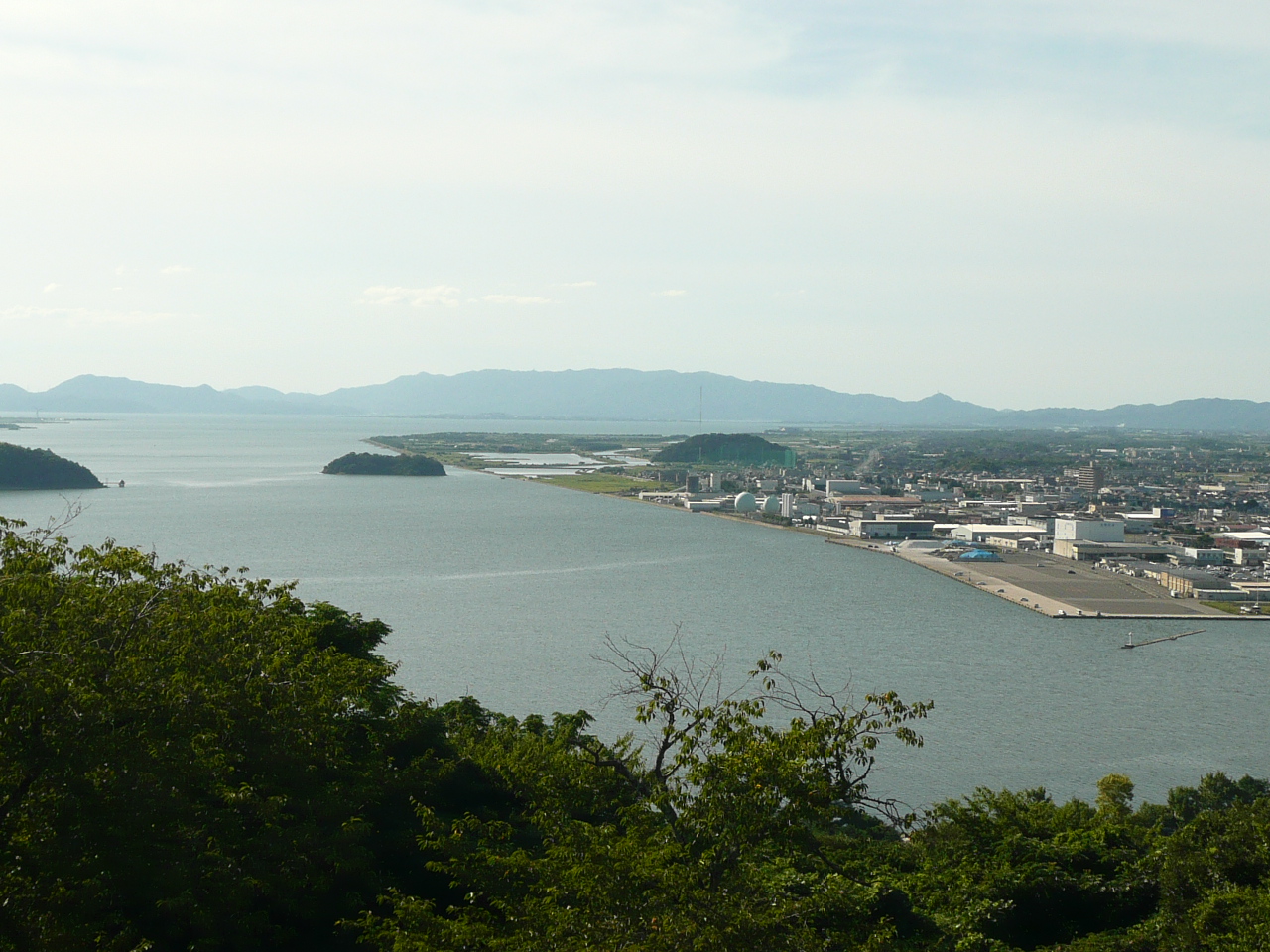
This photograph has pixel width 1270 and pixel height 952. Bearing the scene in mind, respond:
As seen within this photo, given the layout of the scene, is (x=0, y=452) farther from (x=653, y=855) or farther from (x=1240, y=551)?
(x=653, y=855)

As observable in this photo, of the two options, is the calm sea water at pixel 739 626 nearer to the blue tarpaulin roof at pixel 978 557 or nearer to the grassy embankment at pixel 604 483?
the blue tarpaulin roof at pixel 978 557

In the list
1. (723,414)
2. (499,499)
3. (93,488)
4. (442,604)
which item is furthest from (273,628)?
(723,414)

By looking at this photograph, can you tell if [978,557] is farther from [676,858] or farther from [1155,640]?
[676,858]

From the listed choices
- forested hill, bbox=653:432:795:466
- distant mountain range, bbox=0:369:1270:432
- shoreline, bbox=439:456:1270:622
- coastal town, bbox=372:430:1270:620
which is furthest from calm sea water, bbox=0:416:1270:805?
distant mountain range, bbox=0:369:1270:432

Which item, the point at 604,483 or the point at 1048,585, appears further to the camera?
the point at 604,483

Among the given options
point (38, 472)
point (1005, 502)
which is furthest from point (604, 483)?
point (38, 472)

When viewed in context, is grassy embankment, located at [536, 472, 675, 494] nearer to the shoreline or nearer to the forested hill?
the forested hill

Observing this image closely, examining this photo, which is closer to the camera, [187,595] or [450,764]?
[187,595]
